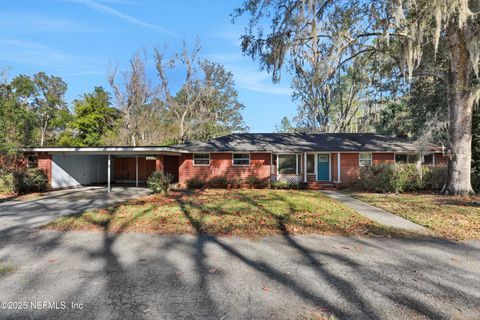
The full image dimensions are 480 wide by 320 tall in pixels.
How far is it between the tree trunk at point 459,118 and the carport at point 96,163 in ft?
40.2

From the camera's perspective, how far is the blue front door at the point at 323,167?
675 inches

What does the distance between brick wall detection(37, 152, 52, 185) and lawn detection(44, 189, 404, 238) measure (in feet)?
30.2

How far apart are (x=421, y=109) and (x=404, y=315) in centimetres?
1962

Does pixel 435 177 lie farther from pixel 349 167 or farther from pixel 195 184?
pixel 195 184

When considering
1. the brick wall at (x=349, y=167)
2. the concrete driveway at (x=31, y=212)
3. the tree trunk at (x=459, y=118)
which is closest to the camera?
the concrete driveway at (x=31, y=212)

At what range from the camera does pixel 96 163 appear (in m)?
20.3

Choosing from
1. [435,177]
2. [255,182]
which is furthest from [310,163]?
[435,177]

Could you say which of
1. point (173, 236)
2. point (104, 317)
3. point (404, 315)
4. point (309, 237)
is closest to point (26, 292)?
point (104, 317)

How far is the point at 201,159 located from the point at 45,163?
27.6ft

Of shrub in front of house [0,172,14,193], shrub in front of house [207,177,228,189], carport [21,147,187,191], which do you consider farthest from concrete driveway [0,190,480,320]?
shrub in front of house [207,177,228,189]

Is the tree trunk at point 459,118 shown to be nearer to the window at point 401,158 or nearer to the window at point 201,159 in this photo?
the window at point 401,158

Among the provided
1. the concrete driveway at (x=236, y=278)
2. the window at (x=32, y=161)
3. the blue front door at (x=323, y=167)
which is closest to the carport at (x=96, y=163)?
the window at (x=32, y=161)

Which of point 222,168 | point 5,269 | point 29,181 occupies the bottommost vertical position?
point 5,269

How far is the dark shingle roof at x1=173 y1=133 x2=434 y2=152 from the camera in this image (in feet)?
54.4
